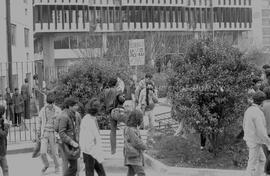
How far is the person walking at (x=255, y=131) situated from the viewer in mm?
9297

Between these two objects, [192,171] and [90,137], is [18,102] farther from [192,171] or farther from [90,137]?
[90,137]

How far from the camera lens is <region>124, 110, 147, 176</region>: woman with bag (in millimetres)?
8906

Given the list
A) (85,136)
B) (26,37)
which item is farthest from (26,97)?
(26,37)

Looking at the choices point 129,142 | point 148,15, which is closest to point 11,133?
point 129,142

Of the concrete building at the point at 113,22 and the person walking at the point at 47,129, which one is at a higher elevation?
the concrete building at the point at 113,22

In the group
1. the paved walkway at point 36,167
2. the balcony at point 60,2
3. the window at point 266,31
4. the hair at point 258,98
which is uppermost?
the balcony at point 60,2

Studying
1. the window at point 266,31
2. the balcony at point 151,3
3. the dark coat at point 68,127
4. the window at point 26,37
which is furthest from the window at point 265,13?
the dark coat at point 68,127

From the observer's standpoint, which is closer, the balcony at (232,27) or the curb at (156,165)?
the curb at (156,165)

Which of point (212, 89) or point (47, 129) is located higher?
point (212, 89)

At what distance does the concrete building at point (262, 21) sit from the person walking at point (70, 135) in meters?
69.8

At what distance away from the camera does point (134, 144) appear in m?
8.91

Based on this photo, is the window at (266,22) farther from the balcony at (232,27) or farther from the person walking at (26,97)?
the person walking at (26,97)

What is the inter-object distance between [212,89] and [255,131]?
248 centimetres

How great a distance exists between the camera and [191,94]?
1185 cm
